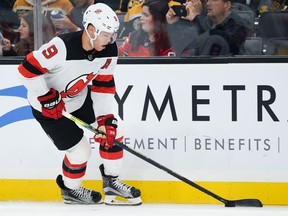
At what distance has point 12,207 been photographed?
19.6 ft

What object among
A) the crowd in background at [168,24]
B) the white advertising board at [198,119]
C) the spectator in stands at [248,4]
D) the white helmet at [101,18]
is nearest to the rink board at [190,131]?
the white advertising board at [198,119]

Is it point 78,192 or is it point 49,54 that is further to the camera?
point 78,192

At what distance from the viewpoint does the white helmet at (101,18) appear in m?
5.65

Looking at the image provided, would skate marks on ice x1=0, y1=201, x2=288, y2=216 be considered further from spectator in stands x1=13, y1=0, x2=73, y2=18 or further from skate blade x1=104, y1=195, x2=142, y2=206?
spectator in stands x1=13, y1=0, x2=73, y2=18

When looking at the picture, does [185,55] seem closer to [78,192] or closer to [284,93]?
[284,93]

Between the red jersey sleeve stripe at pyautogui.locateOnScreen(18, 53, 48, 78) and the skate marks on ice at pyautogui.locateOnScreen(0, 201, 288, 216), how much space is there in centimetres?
77

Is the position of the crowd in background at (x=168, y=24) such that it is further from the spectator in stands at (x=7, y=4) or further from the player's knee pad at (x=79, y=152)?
the player's knee pad at (x=79, y=152)

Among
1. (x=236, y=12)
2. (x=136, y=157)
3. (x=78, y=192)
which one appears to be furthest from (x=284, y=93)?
(x=78, y=192)

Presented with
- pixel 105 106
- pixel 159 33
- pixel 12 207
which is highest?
pixel 159 33

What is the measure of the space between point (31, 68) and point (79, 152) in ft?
1.96

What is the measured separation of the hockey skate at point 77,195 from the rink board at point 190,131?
0.48ft

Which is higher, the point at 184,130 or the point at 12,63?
the point at 12,63

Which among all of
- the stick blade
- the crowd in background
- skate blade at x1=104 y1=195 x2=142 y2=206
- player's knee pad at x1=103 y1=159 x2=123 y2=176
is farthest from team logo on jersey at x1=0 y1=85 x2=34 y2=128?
the stick blade

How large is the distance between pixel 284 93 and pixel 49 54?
1.37 m
